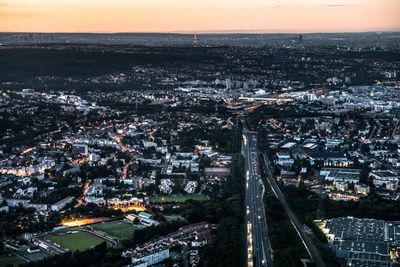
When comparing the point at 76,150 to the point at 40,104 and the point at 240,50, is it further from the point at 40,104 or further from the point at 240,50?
the point at 240,50

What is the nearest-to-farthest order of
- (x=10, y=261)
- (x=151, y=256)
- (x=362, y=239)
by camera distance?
(x=151, y=256), (x=10, y=261), (x=362, y=239)

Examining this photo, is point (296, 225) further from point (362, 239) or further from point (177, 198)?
point (177, 198)

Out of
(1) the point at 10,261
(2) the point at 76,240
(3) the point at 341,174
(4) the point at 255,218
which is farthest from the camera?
(3) the point at 341,174

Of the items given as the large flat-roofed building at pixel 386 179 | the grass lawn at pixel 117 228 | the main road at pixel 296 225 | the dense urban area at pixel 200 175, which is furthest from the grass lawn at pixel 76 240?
the large flat-roofed building at pixel 386 179

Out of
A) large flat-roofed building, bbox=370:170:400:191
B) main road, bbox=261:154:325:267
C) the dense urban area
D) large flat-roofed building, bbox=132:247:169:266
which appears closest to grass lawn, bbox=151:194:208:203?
the dense urban area

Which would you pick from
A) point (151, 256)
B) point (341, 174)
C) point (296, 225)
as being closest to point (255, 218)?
point (296, 225)

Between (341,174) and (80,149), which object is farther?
(80,149)
